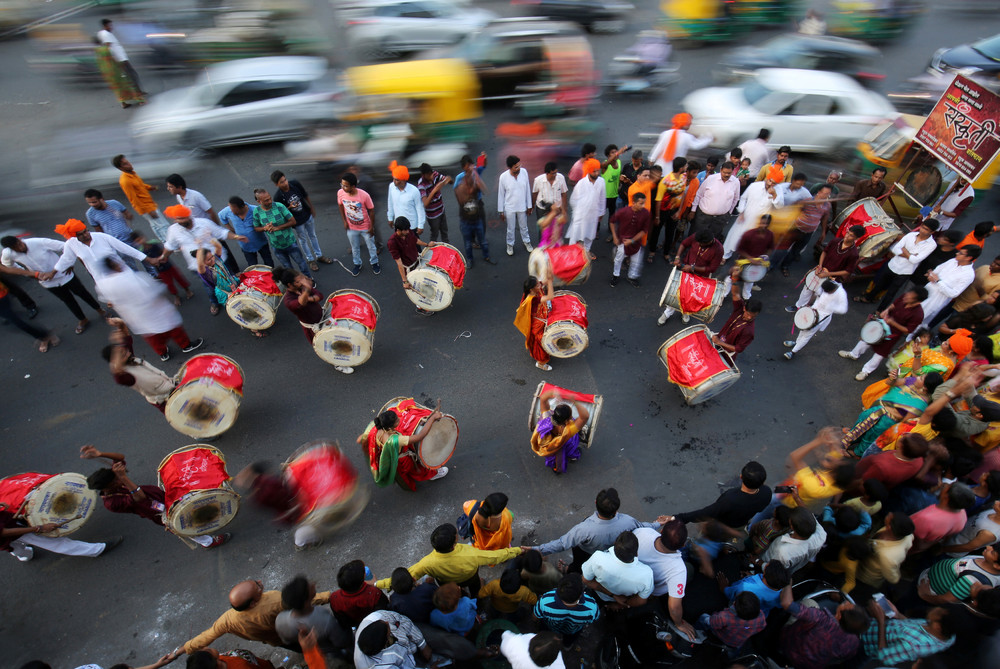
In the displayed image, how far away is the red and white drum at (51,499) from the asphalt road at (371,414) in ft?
2.20

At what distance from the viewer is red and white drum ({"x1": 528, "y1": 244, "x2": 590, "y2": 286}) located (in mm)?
7113

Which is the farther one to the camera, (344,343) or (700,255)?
(700,255)

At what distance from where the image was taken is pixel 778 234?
8.08 metres

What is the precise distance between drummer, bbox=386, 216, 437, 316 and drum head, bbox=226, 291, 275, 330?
1797mm

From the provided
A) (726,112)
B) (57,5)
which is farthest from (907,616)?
(57,5)

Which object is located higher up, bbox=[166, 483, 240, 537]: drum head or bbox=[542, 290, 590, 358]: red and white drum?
bbox=[542, 290, 590, 358]: red and white drum

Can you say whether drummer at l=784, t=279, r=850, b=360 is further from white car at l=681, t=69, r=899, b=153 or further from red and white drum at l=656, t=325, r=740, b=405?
white car at l=681, t=69, r=899, b=153

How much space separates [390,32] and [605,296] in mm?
9848

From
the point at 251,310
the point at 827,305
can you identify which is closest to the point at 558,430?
the point at 827,305

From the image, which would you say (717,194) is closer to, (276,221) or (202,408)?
(276,221)

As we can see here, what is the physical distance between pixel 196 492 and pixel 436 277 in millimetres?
3746

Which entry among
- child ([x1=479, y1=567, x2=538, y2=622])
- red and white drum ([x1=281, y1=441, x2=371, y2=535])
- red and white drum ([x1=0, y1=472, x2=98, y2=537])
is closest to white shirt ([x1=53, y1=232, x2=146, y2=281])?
red and white drum ([x1=0, y1=472, x2=98, y2=537])

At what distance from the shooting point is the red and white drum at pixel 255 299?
7047mm

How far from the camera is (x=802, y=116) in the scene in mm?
10422
